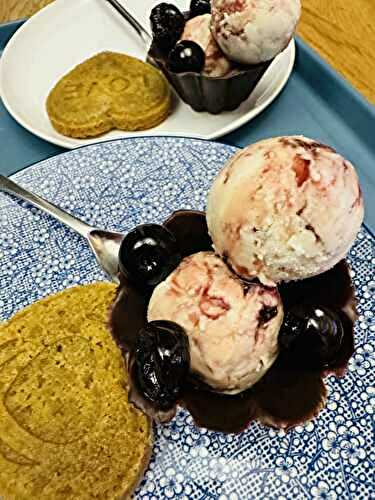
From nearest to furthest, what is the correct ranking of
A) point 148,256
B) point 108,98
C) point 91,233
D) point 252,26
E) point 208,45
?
point 148,256 → point 91,233 → point 252,26 → point 208,45 → point 108,98

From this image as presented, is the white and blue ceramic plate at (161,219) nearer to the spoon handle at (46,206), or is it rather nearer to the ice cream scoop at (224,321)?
the spoon handle at (46,206)

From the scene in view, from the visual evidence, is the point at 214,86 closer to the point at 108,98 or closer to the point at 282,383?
the point at 108,98

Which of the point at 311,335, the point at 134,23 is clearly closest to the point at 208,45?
the point at 134,23

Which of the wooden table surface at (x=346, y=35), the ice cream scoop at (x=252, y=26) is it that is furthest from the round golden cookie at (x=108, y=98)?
the wooden table surface at (x=346, y=35)

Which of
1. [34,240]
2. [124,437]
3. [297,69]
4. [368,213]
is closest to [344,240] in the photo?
[124,437]

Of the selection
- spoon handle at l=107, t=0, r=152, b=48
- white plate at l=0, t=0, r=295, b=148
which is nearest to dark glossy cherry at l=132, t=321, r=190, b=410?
white plate at l=0, t=0, r=295, b=148

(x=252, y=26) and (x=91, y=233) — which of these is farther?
(x=252, y=26)

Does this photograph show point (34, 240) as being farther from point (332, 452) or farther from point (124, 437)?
point (332, 452)

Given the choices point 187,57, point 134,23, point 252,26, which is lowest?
point 134,23
